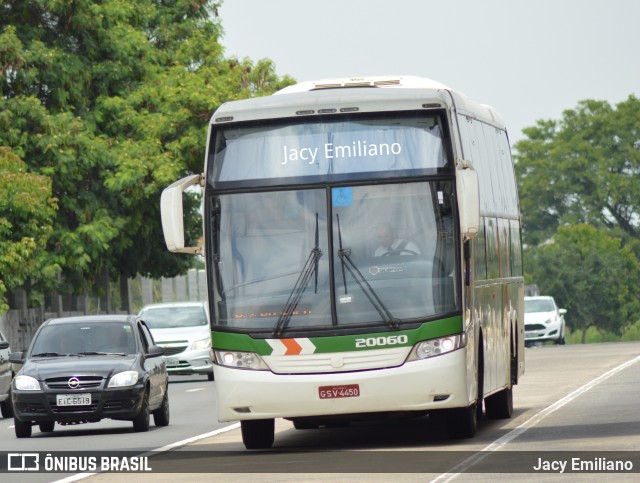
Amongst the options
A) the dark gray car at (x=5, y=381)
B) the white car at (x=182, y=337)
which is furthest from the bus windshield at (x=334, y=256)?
the white car at (x=182, y=337)

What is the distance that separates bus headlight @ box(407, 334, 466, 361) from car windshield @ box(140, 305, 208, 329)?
22399mm

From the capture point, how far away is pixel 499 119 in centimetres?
2488

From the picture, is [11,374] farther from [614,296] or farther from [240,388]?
[614,296]

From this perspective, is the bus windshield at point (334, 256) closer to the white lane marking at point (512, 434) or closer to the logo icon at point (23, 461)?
the white lane marking at point (512, 434)

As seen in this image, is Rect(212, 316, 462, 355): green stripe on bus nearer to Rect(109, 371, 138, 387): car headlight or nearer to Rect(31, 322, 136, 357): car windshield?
Rect(109, 371, 138, 387): car headlight

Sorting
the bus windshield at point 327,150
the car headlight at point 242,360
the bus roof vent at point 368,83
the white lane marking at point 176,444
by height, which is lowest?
the white lane marking at point 176,444

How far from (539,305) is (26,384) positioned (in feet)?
130

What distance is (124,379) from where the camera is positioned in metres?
22.7

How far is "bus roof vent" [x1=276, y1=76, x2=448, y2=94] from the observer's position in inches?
784

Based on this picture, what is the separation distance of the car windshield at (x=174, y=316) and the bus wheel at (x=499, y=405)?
17.9m

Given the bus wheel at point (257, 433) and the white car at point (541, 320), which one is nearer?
the bus wheel at point (257, 433)

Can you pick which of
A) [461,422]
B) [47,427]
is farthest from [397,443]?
[47,427]

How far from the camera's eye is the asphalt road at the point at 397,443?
1587 centimetres

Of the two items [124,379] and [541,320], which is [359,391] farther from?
[541,320]
